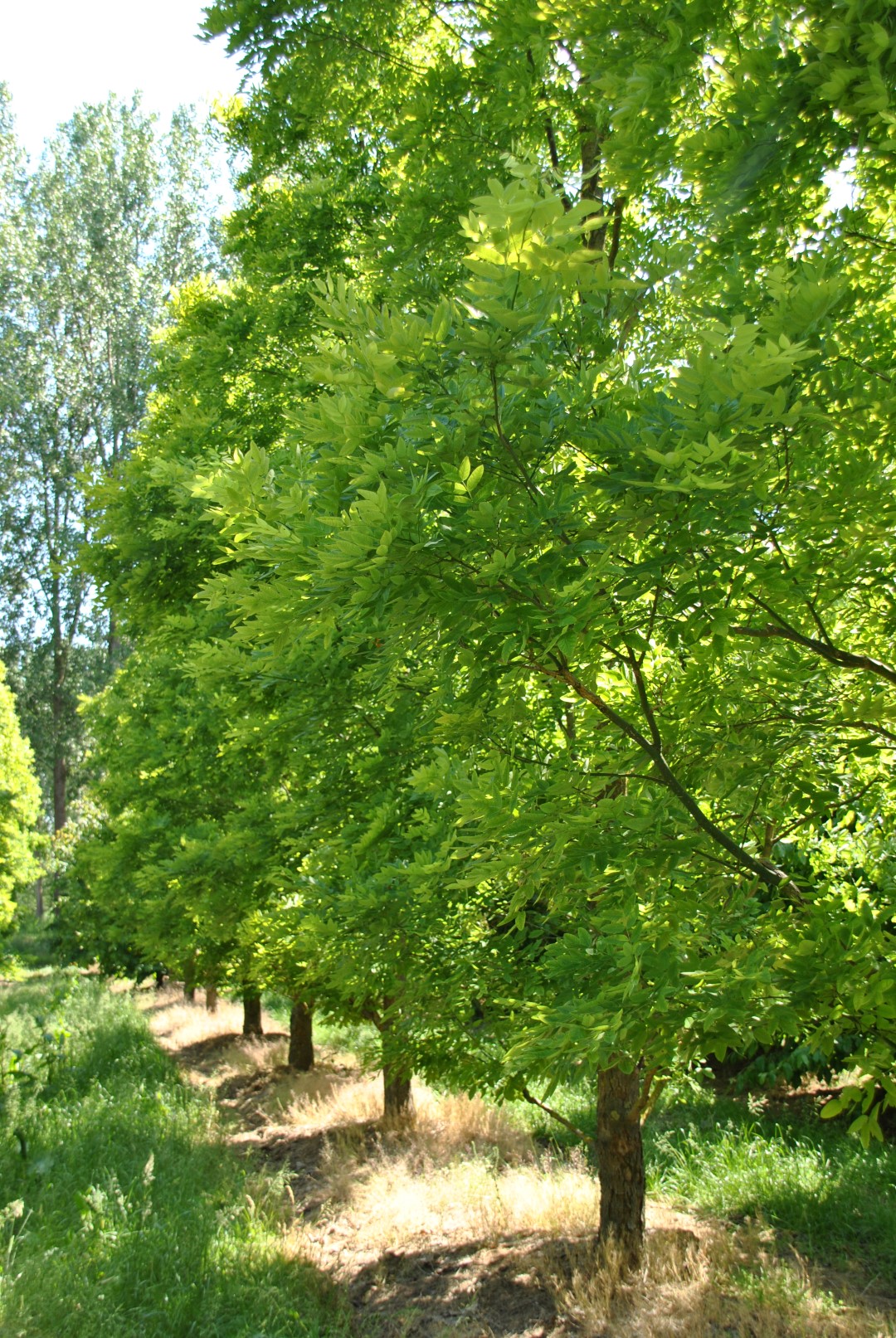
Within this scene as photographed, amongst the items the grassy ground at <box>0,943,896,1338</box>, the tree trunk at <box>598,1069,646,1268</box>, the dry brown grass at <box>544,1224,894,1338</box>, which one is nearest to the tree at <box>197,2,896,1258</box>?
the tree trunk at <box>598,1069,646,1268</box>

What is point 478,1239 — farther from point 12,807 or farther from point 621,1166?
point 12,807

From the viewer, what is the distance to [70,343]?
34.1 m

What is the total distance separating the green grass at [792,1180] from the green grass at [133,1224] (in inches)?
133

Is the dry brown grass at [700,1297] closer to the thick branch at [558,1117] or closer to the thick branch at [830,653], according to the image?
the thick branch at [558,1117]

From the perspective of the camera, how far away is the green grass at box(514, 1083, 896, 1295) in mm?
8039

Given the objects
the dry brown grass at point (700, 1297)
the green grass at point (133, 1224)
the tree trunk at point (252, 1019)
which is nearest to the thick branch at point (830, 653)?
the dry brown grass at point (700, 1297)

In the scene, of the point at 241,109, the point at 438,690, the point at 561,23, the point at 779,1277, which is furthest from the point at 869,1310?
the point at 241,109

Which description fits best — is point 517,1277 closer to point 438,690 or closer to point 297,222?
point 438,690

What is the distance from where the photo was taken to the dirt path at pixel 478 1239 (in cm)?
645

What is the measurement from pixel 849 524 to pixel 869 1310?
597cm

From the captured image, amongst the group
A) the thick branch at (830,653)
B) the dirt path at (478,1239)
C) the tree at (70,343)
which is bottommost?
the dirt path at (478,1239)

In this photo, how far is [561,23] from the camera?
12.4 ft

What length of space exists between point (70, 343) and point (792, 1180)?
34198 millimetres

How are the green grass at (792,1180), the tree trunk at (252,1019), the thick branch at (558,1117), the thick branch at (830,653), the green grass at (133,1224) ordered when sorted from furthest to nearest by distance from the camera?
the tree trunk at (252,1019)
the green grass at (792,1180)
the green grass at (133,1224)
the thick branch at (558,1117)
the thick branch at (830,653)
